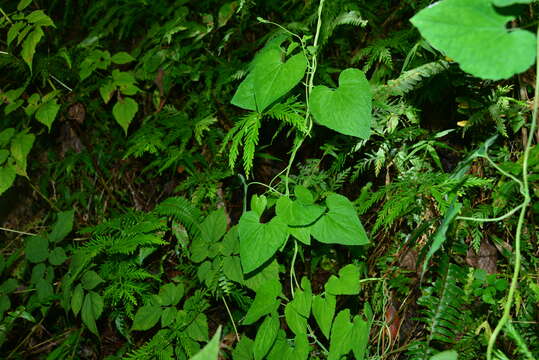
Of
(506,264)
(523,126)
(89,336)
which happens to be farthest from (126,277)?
(523,126)

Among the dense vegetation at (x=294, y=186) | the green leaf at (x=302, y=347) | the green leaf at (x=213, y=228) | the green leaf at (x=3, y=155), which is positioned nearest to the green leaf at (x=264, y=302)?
the dense vegetation at (x=294, y=186)

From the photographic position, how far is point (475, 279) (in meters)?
1.29

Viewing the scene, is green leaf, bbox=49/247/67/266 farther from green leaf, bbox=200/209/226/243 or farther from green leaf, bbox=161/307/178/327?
green leaf, bbox=200/209/226/243

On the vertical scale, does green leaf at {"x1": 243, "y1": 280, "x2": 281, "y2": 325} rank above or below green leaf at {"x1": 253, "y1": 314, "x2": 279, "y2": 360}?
above

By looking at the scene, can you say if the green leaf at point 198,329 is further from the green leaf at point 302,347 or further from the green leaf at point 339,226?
the green leaf at point 339,226

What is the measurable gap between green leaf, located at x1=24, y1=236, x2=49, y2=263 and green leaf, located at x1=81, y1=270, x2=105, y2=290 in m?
0.32

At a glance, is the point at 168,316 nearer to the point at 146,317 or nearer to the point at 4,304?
the point at 146,317

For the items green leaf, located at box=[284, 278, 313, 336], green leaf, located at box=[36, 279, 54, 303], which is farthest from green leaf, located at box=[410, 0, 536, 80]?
green leaf, located at box=[36, 279, 54, 303]

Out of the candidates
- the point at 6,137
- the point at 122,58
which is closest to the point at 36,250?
the point at 6,137

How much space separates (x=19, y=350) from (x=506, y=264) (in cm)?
216

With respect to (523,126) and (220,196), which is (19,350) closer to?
(220,196)

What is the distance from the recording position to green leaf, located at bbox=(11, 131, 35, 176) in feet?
6.65

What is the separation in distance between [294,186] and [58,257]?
1.07 meters

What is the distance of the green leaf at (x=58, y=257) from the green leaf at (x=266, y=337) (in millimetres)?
1031
